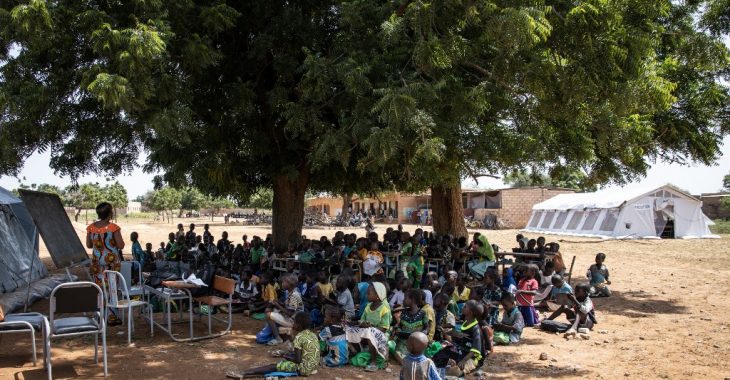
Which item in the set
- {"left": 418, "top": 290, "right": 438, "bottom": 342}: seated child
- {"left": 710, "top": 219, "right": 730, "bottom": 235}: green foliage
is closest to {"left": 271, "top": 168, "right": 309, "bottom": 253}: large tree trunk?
{"left": 418, "top": 290, "right": 438, "bottom": 342}: seated child

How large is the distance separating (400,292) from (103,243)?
4.10 meters

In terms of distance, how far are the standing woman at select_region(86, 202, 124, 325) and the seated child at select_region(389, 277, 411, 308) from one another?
148 inches

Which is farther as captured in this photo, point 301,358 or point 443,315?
point 443,315

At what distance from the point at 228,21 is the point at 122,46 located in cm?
187

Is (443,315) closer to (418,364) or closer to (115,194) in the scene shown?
(418,364)

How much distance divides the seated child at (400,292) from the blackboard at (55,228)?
4.61 meters

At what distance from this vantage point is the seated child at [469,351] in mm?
5754

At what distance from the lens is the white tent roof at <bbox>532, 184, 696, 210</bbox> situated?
87.1 feet

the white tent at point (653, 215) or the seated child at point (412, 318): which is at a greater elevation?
the white tent at point (653, 215)

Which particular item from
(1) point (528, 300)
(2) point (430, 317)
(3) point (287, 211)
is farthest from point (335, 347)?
(3) point (287, 211)

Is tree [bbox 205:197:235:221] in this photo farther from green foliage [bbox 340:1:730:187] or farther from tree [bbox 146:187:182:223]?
green foliage [bbox 340:1:730:187]

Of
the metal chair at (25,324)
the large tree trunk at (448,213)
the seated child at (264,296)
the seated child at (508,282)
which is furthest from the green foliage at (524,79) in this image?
the large tree trunk at (448,213)

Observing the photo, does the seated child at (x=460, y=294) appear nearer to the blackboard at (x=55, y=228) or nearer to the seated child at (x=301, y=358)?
the seated child at (x=301, y=358)

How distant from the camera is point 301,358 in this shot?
5785 millimetres
